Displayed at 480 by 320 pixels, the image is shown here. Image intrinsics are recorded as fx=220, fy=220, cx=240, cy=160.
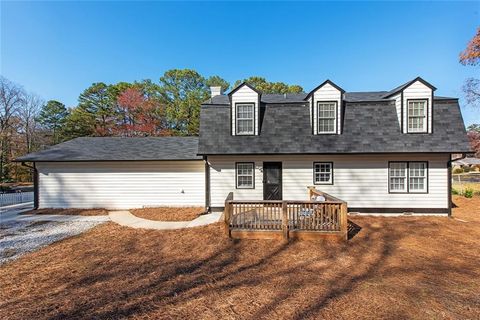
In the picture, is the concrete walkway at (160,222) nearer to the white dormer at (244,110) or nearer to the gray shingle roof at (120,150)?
the gray shingle roof at (120,150)

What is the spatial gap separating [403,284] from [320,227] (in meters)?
2.71

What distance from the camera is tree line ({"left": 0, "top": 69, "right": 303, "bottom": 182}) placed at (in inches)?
1117

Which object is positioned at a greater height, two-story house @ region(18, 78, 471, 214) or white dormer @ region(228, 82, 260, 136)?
white dormer @ region(228, 82, 260, 136)

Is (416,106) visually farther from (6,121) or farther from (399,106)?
(6,121)

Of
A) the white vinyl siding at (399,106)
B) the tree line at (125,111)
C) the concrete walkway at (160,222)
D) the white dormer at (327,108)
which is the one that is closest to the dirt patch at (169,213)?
the concrete walkway at (160,222)

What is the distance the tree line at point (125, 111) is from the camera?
28375 mm

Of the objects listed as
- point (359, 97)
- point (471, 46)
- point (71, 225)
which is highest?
point (471, 46)

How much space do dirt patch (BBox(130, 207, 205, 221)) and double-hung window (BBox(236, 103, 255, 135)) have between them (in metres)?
4.38

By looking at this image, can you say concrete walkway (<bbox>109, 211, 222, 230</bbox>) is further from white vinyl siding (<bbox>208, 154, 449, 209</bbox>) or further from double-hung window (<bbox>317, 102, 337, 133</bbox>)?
double-hung window (<bbox>317, 102, 337, 133</bbox>)

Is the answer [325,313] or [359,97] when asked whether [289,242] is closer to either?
[325,313]

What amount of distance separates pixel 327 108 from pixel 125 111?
1088 inches

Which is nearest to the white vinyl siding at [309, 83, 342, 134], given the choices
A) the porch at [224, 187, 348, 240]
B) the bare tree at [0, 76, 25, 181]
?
the porch at [224, 187, 348, 240]

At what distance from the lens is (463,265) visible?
5.21 metres

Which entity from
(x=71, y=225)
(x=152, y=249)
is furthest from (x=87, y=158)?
(x=152, y=249)
